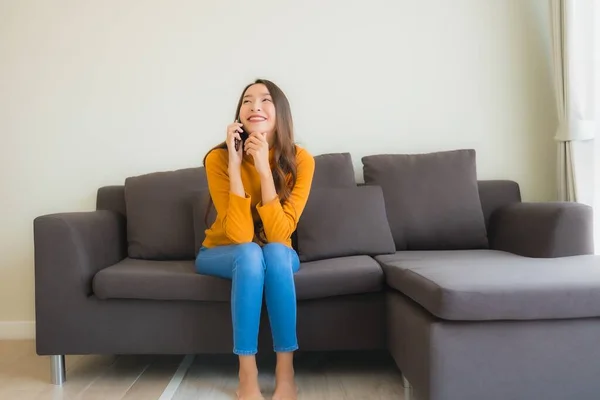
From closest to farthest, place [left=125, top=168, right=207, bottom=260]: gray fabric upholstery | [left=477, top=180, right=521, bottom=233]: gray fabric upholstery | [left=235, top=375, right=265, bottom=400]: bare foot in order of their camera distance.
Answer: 1. [left=235, top=375, right=265, bottom=400]: bare foot
2. [left=125, top=168, right=207, bottom=260]: gray fabric upholstery
3. [left=477, top=180, right=521, bottom=233]: gray fabric upholstery

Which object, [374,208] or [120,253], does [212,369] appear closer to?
[120,253]

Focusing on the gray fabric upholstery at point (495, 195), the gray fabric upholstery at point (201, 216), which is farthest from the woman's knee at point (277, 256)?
the gray fabric upholstery at point (495, 195)

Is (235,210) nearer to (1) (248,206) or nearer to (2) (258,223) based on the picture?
(1) (248,206)

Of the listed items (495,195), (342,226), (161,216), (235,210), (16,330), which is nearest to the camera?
(235,210)

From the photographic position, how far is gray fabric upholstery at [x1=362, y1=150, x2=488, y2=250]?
2533 millimetres

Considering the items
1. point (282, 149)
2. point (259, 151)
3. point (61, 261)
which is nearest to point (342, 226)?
point (282, 149)

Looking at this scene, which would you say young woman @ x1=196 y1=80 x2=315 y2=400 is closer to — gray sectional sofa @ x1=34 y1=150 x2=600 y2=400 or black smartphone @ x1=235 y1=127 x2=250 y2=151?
black smartphone @ x1=235 y1=127 x2=250 y2=151

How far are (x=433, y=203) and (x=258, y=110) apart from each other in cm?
98

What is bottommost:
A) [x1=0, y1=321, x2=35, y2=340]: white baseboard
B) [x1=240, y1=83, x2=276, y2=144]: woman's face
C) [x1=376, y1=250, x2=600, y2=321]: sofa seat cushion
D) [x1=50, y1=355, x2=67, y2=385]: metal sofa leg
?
[x1=0, y1=321, x2=35, y2=340]: white baseboard

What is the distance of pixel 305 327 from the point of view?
81.3 inches

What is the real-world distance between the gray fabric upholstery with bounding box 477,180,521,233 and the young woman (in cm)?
105

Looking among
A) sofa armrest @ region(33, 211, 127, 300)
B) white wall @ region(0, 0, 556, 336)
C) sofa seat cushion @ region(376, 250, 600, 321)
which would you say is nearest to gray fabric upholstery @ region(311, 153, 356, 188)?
white wall @ region(0, 0, 556, 336)

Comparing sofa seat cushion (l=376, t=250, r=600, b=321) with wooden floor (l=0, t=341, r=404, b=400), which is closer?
sofa seat cushion (l=376, t=250, r=600, b=321)

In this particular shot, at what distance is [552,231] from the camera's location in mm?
2174
